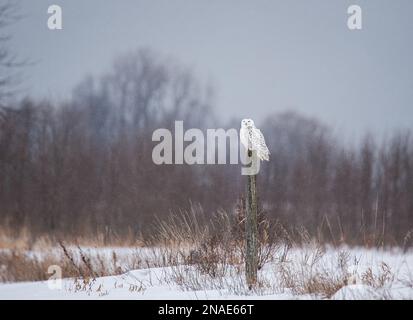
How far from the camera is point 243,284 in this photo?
20.4 ft

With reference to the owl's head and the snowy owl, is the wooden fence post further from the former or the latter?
the owl's head

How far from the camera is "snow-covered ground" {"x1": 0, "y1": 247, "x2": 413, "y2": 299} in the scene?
17.8 feet

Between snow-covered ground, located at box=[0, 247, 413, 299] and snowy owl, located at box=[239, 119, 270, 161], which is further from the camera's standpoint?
snowy owl, located at box=[239, 119, 270, 161]

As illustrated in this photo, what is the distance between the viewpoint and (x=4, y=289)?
8586mm

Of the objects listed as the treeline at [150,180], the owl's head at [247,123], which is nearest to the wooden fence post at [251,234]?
the owl's head at [247,123]

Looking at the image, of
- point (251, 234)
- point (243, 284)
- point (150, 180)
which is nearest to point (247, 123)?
point (251, 234)

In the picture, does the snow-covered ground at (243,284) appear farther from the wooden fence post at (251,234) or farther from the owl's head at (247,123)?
the owl's head at (247,123)

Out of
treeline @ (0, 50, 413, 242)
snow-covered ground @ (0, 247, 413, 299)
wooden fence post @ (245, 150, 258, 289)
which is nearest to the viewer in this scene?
snow-covered ground @ (0, 247, 413, 299)

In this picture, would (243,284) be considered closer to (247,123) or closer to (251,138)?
(251,138)

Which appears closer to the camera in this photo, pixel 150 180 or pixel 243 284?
pixel 243 284

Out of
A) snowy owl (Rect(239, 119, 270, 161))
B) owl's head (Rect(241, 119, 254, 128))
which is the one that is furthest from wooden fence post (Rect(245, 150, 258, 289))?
Answer: owl's head (Rect(241, 119, 254, 128))

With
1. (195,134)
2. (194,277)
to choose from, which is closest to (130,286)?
(194,277)

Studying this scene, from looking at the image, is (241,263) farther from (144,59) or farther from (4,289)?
(144,59)

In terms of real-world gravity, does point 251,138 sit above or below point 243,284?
above
